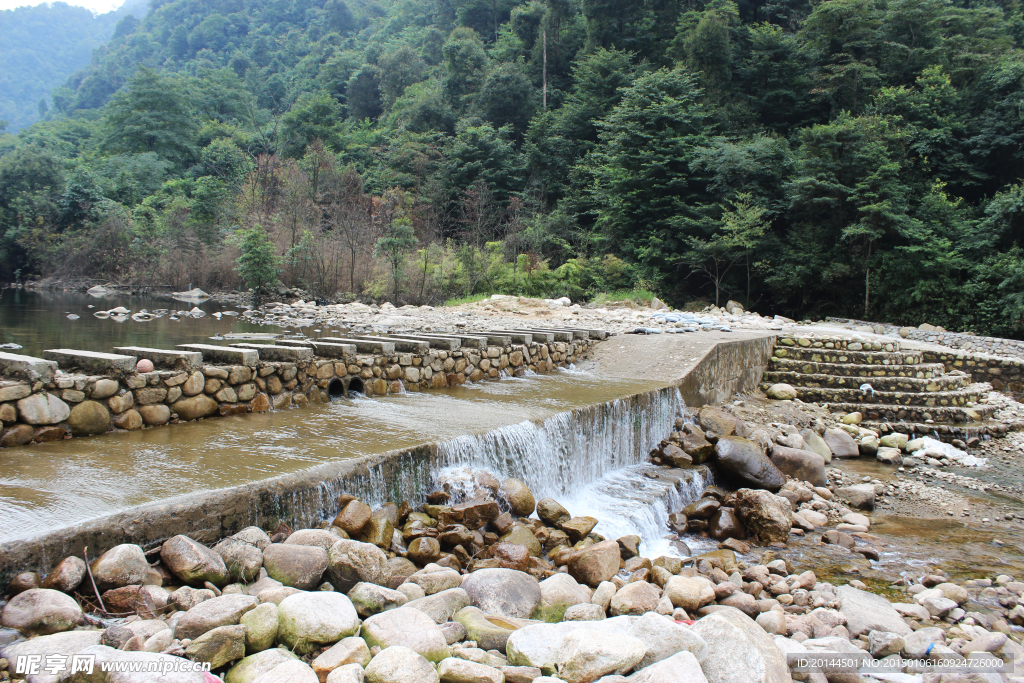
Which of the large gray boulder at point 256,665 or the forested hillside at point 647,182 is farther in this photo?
the forested hillside at point 647,182

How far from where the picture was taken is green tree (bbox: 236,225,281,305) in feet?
59.2

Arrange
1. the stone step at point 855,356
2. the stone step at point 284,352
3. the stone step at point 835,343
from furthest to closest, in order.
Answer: the stone step at point 835,343
the stone step at point 855,356
the stone step at point 284,352

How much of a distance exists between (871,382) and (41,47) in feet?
448

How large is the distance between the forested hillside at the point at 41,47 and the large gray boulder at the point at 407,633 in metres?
112

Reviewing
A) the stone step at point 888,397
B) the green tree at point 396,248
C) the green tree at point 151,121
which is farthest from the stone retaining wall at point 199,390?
the green tree at point 151,121

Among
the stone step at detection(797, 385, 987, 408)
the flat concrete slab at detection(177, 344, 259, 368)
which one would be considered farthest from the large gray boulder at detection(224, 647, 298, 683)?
the stone step at detection(797, 385, 987, 408)

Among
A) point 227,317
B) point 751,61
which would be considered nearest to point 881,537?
point 227,317

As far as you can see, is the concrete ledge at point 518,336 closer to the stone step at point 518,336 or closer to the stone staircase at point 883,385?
the stone step at point 518,336

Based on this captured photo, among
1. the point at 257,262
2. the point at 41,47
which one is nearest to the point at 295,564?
the point at 257,262

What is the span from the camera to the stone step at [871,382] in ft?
32.2

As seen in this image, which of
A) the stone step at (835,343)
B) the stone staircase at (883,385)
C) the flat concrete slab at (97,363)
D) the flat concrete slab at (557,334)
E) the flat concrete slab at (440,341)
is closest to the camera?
the flat concrete slab at (97,363)

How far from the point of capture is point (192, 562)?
103 inches

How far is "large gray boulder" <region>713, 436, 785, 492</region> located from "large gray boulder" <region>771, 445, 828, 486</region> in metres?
0.38

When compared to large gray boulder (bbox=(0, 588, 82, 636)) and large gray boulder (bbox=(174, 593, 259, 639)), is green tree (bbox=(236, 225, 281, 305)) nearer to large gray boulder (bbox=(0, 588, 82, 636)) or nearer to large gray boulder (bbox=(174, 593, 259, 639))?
large gray boulder (bbox=(0, 588, 82, 636))
